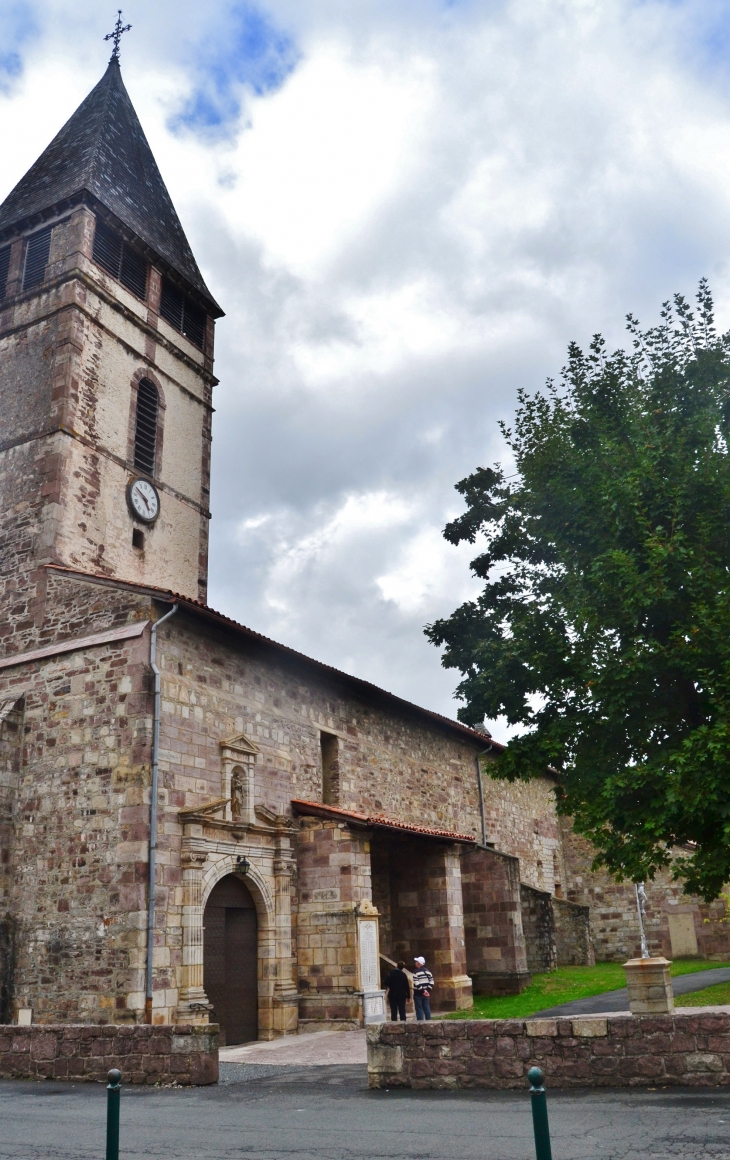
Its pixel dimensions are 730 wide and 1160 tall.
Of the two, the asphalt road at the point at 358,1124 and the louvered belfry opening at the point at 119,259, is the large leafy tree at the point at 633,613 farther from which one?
the louvered belfry opening at the point at 119,259

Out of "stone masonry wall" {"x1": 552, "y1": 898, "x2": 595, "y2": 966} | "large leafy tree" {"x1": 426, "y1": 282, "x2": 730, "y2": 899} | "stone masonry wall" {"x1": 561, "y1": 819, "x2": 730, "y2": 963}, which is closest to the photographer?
"large leafy tree" {"x1": 426, "y1": 282, "x2": 730, "y2": 899}

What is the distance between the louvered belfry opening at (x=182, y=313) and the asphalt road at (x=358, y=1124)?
17405 mm

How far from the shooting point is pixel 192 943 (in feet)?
44.5

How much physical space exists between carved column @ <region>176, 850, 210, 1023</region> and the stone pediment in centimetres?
183

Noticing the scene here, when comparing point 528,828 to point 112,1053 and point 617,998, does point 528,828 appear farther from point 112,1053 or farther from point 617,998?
point 112,1053

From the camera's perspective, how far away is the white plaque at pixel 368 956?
15461 mm

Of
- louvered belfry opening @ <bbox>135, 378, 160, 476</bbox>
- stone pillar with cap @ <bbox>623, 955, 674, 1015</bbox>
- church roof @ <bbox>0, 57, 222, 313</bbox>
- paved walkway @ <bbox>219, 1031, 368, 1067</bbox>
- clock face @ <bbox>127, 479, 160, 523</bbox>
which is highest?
church roof @ <bbox>0, 57, 222, 313</bbox>

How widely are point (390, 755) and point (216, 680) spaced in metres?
7.18

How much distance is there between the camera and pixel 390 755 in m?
21.7

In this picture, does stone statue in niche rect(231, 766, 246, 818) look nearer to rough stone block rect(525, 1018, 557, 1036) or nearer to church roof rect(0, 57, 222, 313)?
rough stone block rect(525, 1018, 557, 1036)

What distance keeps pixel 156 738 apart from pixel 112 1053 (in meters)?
4.84

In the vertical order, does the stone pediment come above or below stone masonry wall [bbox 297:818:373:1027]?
above

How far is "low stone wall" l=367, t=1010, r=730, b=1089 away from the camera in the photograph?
26.3 ft

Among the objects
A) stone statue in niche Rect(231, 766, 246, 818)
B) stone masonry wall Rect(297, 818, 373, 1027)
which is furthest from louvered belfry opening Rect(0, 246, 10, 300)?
stone masonry wall Rect(297, 818, 373, 1027)
